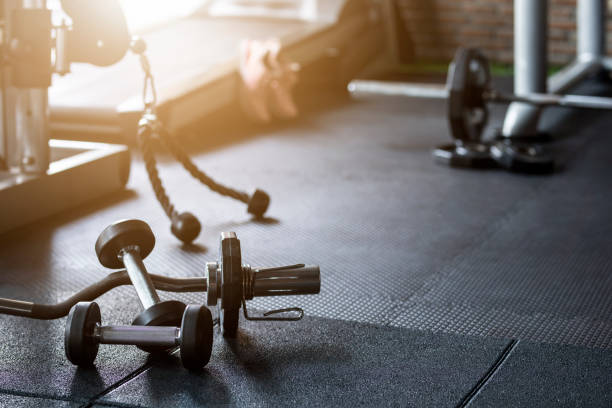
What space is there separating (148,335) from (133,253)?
0.93ft

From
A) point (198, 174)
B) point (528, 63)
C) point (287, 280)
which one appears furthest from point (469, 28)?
point (287, 280)

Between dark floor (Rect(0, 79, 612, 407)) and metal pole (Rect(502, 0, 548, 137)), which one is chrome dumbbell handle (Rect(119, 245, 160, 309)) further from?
metal pole (Rect(502, 0, 548, 137))

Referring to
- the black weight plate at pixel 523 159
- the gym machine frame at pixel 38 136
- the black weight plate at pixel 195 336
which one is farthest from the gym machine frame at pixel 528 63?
the black weight plate at pixel 195 336

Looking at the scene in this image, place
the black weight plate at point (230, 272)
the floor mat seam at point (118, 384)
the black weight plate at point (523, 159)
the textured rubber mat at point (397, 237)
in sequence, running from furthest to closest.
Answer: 1. the black weight plate at point (523, 159)
2. the textured rubber mat at point (397, 237)
3. the black weight plate at point (230, 272)
4. the floor mat seam at point (118, 384)

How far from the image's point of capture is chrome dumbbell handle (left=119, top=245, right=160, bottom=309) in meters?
1.59

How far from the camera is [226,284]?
1.49 meters

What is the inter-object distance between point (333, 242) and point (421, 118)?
200 centimetres

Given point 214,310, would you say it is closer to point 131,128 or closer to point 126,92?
point 131,128

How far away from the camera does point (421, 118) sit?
417 centimetres

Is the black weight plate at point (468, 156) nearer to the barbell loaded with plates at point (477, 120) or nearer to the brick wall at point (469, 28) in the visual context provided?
the barbell loaded with plates at point (477, 120)

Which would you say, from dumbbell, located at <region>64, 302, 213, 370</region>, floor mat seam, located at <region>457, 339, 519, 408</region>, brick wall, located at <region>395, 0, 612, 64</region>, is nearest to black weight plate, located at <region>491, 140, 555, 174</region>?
floor mat seam, located at <region>457, 339, 519, 408</region>

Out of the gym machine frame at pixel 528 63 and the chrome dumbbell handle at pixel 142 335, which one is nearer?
the chrome dumbbell handle at pixel 142 335

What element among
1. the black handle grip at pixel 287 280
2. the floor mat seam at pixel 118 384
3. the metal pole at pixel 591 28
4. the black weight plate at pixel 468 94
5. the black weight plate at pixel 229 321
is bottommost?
the floor mat seam at pixel 118 384

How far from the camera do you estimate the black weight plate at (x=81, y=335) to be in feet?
4.78
